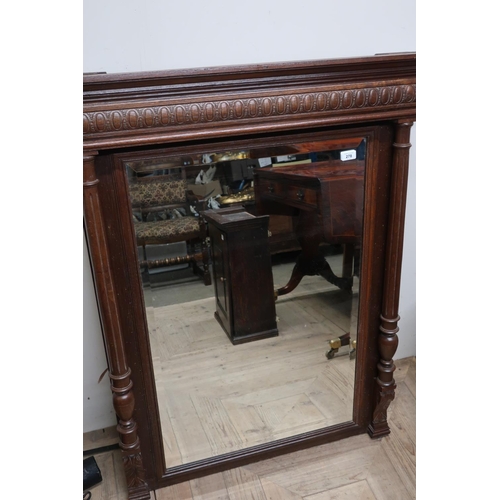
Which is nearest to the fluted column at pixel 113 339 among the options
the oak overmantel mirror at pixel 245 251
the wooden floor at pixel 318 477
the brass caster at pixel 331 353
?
the oak overmantel mirror at pixel 245 251

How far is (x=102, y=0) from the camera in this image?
1.12 metres

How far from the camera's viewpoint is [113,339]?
1.06 m

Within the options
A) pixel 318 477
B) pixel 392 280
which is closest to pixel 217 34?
pixel 392 280

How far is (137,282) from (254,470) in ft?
2.16

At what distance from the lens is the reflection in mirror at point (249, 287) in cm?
108

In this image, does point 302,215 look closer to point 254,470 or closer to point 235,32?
point 235,32

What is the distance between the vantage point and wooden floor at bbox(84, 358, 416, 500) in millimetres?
1222

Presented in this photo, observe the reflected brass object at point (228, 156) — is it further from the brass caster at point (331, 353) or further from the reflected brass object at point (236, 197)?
the brass caster at point (331, 353)

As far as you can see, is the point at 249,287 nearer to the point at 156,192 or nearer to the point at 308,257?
the point at 308,257

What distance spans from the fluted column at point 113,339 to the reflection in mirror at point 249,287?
90mm

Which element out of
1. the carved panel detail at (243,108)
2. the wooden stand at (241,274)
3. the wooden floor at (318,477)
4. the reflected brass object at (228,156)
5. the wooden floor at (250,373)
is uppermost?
the carved panel detail at (243,108)

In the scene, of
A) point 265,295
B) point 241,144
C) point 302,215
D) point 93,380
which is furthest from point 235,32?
point 93,380

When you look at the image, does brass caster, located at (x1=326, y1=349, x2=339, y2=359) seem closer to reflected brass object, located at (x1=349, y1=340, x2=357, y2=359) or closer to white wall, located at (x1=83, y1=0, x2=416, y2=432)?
reflected brass object, located at (x1=349, y1=340, x2=357, y2=359)

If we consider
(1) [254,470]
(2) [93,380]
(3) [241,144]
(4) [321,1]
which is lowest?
(1) [254,470]
